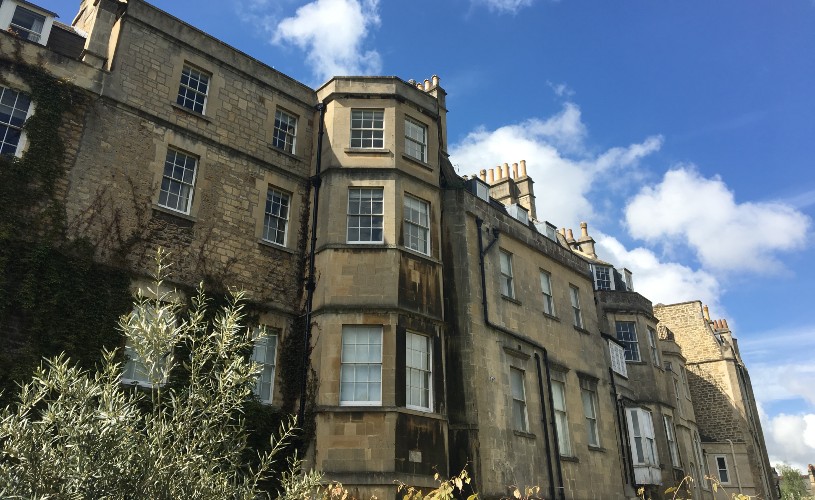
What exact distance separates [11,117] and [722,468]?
41.2 meters

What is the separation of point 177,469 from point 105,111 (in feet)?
37.4

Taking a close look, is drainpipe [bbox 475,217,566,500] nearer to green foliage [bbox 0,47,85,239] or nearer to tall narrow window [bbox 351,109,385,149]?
tall narrow window [bbox 351,109,385,149]

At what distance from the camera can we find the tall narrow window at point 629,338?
95.3ft

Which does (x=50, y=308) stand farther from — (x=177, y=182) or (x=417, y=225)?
(x=417, y=225)

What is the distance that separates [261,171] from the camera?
16797 mm

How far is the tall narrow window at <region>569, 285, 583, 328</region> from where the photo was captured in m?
23.7

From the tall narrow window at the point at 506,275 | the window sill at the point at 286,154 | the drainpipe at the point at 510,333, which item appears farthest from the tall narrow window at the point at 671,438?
the window sill at the point at 286,154

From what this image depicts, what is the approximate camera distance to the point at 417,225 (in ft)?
56.7

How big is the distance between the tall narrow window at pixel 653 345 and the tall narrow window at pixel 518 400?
13.0m

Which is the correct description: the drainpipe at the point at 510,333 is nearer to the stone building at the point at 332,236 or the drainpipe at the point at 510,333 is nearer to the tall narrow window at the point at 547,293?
the stone building at the point at 332,236

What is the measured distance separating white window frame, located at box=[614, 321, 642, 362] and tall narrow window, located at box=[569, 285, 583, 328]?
6674 mm

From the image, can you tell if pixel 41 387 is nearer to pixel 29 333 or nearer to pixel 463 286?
pixel 29 333

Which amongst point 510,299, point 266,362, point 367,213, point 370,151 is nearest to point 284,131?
point 370,151

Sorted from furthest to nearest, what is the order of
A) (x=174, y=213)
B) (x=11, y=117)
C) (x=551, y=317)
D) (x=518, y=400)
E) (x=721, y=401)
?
(x=721, y=401) < (x=551, y=317) < (x=518, y=400) < (x=174, y=213) < (x=11, y=117)
